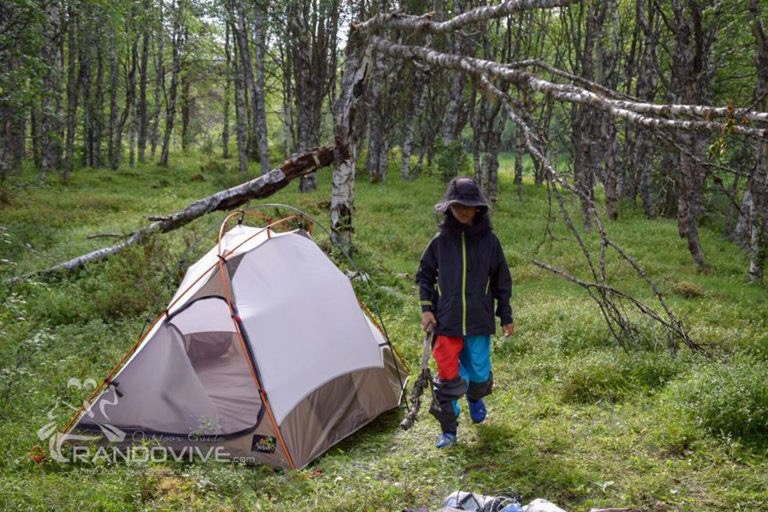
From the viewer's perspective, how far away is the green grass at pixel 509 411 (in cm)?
426

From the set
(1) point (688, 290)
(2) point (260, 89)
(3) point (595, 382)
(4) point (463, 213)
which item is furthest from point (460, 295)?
(2) point (260, 89)

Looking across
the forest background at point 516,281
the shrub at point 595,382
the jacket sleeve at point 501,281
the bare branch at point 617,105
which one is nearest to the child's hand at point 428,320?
the jacket sleeve at point 501,281

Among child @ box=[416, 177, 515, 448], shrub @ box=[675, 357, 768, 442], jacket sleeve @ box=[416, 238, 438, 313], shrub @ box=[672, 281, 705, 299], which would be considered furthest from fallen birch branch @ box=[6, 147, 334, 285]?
shrub @ box=[675, 357, 768, 442]

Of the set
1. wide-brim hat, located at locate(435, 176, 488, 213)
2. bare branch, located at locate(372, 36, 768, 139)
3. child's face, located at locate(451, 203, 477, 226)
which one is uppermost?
bare branch, located at locate(372, 36, 768, 139)

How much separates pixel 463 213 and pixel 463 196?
0.54 feet

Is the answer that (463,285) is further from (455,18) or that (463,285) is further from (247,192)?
(247,192)

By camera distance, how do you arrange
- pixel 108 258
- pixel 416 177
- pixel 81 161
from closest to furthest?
1. pixel 108 258
2. pixel 416 177
3. pixel 81 161

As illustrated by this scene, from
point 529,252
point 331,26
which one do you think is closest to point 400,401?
point 529,252

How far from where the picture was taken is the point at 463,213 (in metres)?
4.93

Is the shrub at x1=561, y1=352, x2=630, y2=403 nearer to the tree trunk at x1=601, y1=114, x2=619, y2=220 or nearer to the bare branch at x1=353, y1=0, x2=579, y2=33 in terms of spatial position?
the bare branch at x1=353, y1=0, x2=579, y2=33

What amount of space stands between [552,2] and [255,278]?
11.5ft

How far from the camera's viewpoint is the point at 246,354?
17.3 feet

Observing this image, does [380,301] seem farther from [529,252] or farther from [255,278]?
[529,252]

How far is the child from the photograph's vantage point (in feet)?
16.2
